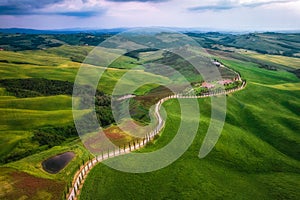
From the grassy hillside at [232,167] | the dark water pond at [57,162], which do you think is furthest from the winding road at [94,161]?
the dark water pond at [57,162]

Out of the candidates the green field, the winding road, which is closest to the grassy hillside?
the green field

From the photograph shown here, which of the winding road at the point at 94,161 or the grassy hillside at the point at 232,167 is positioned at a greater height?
the winding road at the point at 94,161

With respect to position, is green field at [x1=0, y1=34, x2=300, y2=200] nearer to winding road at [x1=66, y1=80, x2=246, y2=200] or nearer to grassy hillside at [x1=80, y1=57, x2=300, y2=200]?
grassy hillside at [x1=80, y1=57, x2=300, y2=200]

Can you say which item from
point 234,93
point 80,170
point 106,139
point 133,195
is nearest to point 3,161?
point 106,139

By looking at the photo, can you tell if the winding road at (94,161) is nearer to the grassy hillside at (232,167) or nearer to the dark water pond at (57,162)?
the grassy hillside at (232,167)

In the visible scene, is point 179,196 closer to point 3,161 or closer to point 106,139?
point 106,139

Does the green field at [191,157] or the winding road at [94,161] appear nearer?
the winding road at [94,161]
